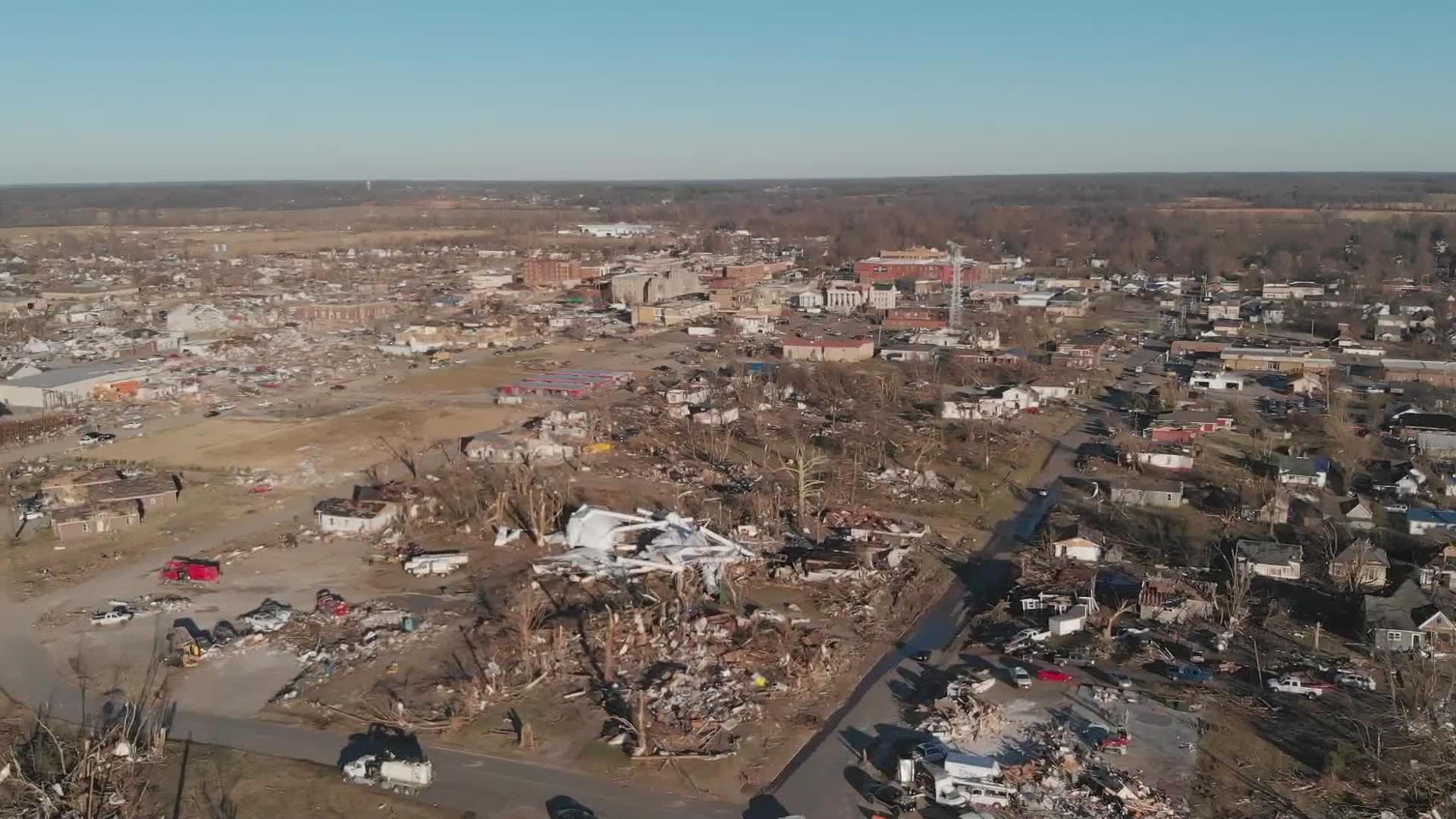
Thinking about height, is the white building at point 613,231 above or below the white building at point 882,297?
above

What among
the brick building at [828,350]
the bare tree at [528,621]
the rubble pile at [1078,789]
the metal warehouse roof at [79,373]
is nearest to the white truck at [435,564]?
the bare tree at [528,621]

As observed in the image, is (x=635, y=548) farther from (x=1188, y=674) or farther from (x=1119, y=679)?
(x=1188, y=674)

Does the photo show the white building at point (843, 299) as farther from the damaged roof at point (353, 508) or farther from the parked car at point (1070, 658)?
the parked car at point (1070, 658)

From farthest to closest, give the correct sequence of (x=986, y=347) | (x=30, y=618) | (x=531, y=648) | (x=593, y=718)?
(x=986, y=347), (x=30, y=618), (x=531, y=648), (x=593, y=718)

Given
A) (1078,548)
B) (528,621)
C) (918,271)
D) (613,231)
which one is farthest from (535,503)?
(613,231)

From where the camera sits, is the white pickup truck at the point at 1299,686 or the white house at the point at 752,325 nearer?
the white pickup truck at the point at 1299,686

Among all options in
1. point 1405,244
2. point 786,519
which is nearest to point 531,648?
point 786,519

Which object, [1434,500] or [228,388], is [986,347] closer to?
[1434,500]
